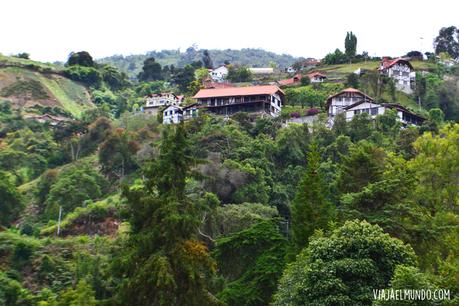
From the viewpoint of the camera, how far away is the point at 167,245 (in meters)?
16.8

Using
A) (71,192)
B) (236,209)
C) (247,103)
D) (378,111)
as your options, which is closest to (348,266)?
(236,209)

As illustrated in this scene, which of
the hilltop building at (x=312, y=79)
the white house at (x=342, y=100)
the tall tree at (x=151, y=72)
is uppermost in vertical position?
the tall tree at (x=151, y=72)

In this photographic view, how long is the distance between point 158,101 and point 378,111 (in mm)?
30065

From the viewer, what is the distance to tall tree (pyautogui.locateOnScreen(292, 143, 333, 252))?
22094mm

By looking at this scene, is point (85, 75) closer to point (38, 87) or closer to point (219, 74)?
point (38, 87)

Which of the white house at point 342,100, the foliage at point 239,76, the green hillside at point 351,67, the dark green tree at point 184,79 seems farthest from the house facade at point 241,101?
the foliage at point 239,76

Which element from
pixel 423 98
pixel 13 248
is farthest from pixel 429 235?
pixel 423 98

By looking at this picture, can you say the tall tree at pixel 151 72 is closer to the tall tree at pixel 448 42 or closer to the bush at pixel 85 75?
the bush at pixel 85 75

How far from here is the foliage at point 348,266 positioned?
14805 mm

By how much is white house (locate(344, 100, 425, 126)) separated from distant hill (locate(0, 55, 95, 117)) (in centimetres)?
4071

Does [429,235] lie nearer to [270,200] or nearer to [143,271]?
[143,271]

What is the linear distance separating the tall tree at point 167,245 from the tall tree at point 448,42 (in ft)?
293

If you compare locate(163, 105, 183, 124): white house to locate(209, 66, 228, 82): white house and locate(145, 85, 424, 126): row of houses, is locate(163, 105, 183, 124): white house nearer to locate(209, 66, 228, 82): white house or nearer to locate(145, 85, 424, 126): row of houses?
locate(145, 85, 424, 126): row of houses

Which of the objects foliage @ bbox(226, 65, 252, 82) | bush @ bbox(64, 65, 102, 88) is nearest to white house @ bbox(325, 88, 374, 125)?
foliage @ bbox(226, 65, 252, 82)
